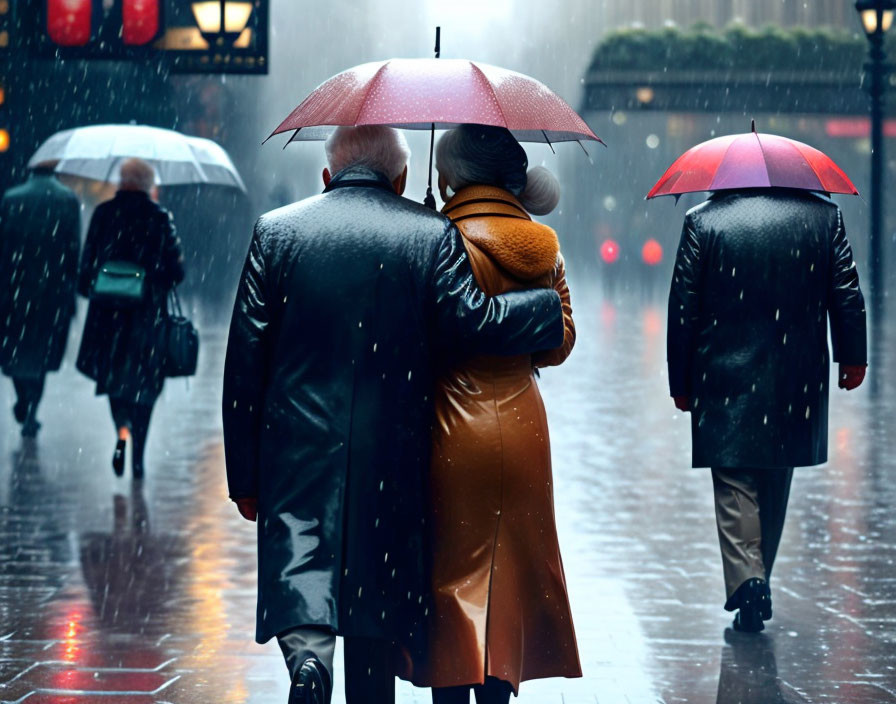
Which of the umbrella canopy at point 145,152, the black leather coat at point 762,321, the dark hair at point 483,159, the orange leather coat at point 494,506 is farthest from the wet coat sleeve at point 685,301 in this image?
the umbrella canopy at point 145,152

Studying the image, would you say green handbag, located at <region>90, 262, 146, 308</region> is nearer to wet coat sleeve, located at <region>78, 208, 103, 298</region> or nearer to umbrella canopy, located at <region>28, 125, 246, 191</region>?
wet coat sleeve, located at <region>78, 208, 103, 298</region>

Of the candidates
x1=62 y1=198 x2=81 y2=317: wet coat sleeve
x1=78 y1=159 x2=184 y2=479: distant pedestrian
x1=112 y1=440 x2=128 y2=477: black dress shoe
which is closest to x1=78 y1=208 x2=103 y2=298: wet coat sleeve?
x1=78 y1=159 x2=184 y2=479: distant pedestrian

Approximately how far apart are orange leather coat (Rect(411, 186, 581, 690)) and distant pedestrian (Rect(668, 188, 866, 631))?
1970 millimetres

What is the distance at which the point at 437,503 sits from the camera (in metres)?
4.15

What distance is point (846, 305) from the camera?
6.07 m

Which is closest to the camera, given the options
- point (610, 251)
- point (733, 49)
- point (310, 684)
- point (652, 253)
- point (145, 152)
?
point (310, 684)

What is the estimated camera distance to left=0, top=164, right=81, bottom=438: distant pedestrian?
36.5 ft

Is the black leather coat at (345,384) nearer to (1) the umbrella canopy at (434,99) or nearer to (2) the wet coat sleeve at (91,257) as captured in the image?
(1) the umbrella canopy at (434,99)

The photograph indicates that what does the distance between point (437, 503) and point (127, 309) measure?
217 inches

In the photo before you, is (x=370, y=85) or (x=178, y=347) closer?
(x=370, y=85)

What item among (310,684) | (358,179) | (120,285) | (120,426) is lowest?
(120,426)

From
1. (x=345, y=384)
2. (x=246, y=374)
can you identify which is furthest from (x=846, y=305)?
(x=246, y=374)

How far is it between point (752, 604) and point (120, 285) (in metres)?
4.62

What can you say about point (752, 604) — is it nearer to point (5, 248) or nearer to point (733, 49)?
point (5, 248)
